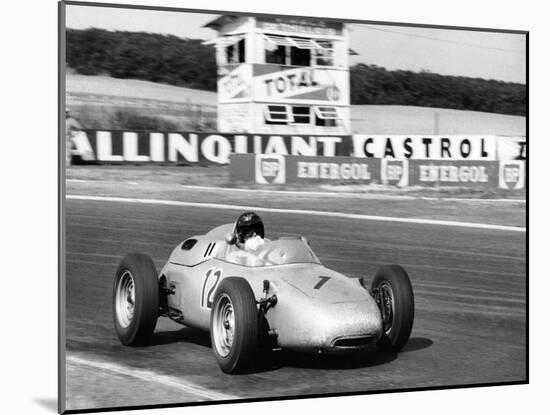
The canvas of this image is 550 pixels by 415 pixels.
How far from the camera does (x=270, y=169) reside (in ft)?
45.9

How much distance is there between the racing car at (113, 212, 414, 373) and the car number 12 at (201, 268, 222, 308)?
0.04ft

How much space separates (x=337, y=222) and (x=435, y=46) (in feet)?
9.27

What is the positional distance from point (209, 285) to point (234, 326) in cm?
86

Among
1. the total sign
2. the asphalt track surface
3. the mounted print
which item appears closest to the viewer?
the mounted print

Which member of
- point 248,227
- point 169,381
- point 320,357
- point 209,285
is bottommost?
point 169,381

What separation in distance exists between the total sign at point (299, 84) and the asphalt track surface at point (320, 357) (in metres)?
1.54

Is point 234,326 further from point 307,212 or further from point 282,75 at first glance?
point 282,75

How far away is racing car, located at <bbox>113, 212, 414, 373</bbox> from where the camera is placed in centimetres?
1216

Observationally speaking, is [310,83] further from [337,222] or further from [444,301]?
[444,301]

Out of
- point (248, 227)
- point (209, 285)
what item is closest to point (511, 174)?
point (248, 227)

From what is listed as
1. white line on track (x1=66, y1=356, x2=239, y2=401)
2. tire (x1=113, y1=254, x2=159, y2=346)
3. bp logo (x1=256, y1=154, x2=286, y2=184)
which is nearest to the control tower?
bp logo (x1=256, y1=154, x2=286, y2=184)

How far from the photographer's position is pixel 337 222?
14.4 meters

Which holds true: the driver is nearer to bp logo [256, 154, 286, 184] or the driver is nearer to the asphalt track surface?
the asphalt track surface

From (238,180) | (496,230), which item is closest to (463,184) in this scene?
(496,230)
